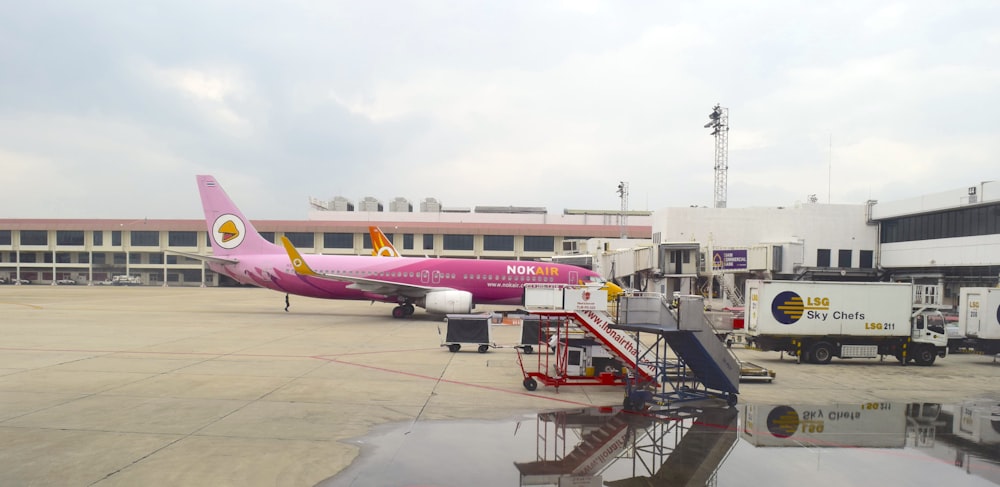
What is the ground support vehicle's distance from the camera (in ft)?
80.0

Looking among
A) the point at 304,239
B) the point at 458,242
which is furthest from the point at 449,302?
the point at 304,239

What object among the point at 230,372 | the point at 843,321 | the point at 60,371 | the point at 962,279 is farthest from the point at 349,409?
the point at 962,279

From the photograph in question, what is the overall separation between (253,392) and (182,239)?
8951 cm

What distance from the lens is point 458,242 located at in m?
91.9

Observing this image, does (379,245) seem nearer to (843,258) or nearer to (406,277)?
(406,277)

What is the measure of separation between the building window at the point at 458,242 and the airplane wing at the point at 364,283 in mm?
53431

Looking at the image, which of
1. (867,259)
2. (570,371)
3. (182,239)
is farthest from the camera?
(182,239)

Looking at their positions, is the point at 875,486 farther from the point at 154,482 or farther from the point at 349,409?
the point at 154,482

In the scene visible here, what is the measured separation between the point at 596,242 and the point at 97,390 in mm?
53643

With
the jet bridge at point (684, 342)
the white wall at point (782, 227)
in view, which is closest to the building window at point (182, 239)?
the white wall at point (782, 227)

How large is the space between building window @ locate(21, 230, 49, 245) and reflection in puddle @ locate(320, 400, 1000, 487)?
108975mm

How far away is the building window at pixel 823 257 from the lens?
2060 inches

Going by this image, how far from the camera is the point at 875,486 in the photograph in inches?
393

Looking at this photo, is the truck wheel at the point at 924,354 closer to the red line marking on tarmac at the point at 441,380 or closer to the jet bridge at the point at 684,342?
the jet bridge at the point at 684,342
